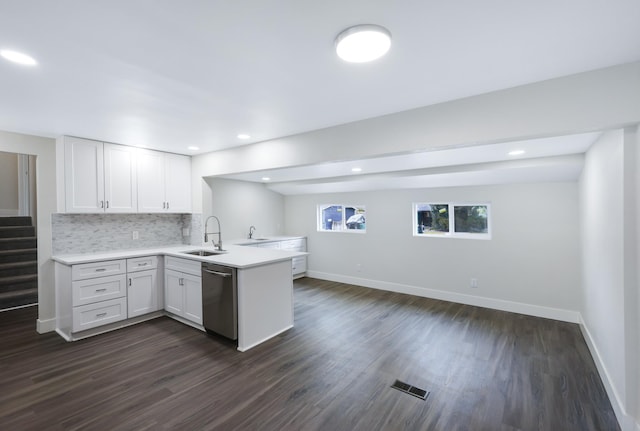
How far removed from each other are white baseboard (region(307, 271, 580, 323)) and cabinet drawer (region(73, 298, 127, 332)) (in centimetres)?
366

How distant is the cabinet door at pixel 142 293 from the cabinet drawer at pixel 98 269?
16 cm

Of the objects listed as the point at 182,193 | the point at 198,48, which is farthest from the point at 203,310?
the point at 198,48

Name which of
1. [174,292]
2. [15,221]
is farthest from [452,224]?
[15,221]

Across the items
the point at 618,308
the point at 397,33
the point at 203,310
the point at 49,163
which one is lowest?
the point at 203,310

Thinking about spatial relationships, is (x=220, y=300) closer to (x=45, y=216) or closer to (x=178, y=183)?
(x=178, y=183)

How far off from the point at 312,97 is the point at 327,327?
105 inches

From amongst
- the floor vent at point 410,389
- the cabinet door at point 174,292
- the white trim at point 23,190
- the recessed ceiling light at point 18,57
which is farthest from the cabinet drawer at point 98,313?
the white trim at point 23,190

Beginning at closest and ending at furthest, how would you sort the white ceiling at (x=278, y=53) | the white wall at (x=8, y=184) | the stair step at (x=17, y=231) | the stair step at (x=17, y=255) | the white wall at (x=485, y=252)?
the white ceiling at (x=278, y=53)
the white wall at (x=485, y=252)
the stair step at (x=17, y=255)
the stair step at (x=17, y=231)
the white wall at (x=8, y=184)

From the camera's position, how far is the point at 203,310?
3.32 metres

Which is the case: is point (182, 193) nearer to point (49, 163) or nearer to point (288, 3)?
point (49, 163)

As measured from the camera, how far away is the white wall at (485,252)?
3770 millimetres

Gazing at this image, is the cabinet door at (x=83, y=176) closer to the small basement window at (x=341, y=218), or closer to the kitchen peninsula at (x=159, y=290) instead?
the kitchen peninsula at (x=159, y=290)

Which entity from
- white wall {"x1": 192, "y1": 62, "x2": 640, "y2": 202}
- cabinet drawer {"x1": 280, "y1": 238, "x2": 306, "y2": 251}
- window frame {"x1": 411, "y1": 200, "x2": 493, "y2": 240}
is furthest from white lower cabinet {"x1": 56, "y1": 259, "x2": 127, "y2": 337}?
window frame {"x1": 411, "y1": 200, "x2": 493, "y2": 240}

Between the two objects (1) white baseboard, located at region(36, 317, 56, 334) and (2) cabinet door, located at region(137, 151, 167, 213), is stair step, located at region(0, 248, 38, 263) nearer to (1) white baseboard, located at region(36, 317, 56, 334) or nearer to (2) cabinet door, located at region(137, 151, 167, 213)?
(1) white baseboard, located at region(36, 317, 56, 334)
